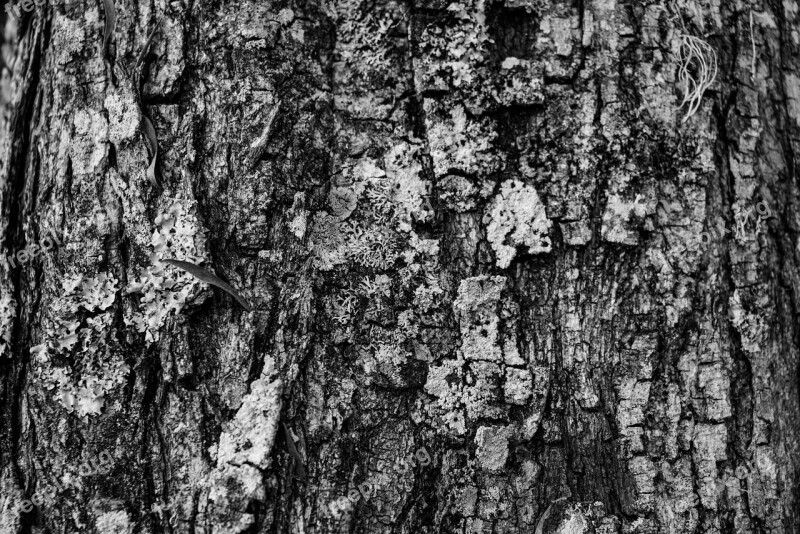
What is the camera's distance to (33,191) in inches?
61.4

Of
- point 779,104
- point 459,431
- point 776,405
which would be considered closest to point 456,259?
point 459,431

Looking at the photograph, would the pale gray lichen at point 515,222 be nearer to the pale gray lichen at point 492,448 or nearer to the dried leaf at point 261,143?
the pale gray lichen at point 492,448

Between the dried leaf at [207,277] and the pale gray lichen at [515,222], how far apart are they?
665 mm

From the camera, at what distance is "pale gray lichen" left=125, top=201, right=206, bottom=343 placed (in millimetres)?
1412

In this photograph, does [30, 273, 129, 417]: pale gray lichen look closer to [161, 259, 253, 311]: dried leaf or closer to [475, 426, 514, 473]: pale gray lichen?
[161, 259, 253, 311]: dried leaf

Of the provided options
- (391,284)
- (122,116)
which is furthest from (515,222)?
(122,116)

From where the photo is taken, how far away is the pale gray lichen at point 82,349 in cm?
142

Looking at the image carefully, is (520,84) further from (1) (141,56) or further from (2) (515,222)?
(1) (141,56)

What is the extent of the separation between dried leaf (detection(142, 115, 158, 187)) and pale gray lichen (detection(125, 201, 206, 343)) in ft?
0.32

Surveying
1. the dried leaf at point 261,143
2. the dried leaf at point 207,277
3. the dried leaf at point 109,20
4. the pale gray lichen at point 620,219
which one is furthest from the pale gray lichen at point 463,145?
the dried leaf at point 109,20

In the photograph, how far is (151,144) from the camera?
1.45 metres

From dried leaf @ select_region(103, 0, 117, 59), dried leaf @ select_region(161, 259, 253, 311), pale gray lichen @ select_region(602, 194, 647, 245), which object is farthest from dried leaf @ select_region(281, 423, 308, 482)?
dried leaf @ select_region(103, 0, 117, 59)

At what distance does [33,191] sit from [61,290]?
12.5 inches

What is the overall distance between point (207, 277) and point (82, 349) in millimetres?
382
